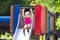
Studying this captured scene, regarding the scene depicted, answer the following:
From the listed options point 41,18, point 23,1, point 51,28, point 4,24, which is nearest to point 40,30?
point 41,18

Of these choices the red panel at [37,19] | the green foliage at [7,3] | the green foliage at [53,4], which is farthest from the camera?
the green foliage at [7,3]

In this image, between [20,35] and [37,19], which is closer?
[37,19]

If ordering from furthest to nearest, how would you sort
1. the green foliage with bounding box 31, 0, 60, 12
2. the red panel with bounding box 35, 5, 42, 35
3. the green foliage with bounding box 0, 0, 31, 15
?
the green foliage with bounding box 0, 0, 31, 15 < the green foliage with bounding box 31, 0, 60, 12 < the red panel with bounding box 35, 5, 42, 35

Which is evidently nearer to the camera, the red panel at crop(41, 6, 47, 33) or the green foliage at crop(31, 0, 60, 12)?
the red panel at crop(41, 6, 47, 33)

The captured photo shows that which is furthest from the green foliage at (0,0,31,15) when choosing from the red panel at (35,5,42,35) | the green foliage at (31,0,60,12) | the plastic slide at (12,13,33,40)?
the red panel at (35,5,42,35)

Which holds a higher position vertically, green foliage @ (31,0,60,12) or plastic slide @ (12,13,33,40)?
green foliage @ (31,0,60,12)

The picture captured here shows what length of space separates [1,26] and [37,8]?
235 centimetres

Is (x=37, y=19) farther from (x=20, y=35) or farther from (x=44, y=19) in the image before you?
(x=20, y=35)

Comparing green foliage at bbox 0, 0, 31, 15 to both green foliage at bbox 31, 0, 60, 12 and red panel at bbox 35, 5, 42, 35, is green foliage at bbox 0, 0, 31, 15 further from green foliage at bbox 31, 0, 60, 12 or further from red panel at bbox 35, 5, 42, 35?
red panel at bbox 35, 5, 42, 35

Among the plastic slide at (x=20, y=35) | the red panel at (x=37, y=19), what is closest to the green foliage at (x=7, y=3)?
the plastic slide at (x=20, y=35)

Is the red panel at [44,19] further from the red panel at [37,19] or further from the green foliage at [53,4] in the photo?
the green foliage at [53,4]

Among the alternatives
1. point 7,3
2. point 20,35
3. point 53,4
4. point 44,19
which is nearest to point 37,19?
point 44,19

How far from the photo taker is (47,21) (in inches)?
270

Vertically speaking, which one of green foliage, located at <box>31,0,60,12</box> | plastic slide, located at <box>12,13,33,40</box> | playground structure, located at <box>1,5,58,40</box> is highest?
green foliage, located at <box>31,0,60,12</box>
